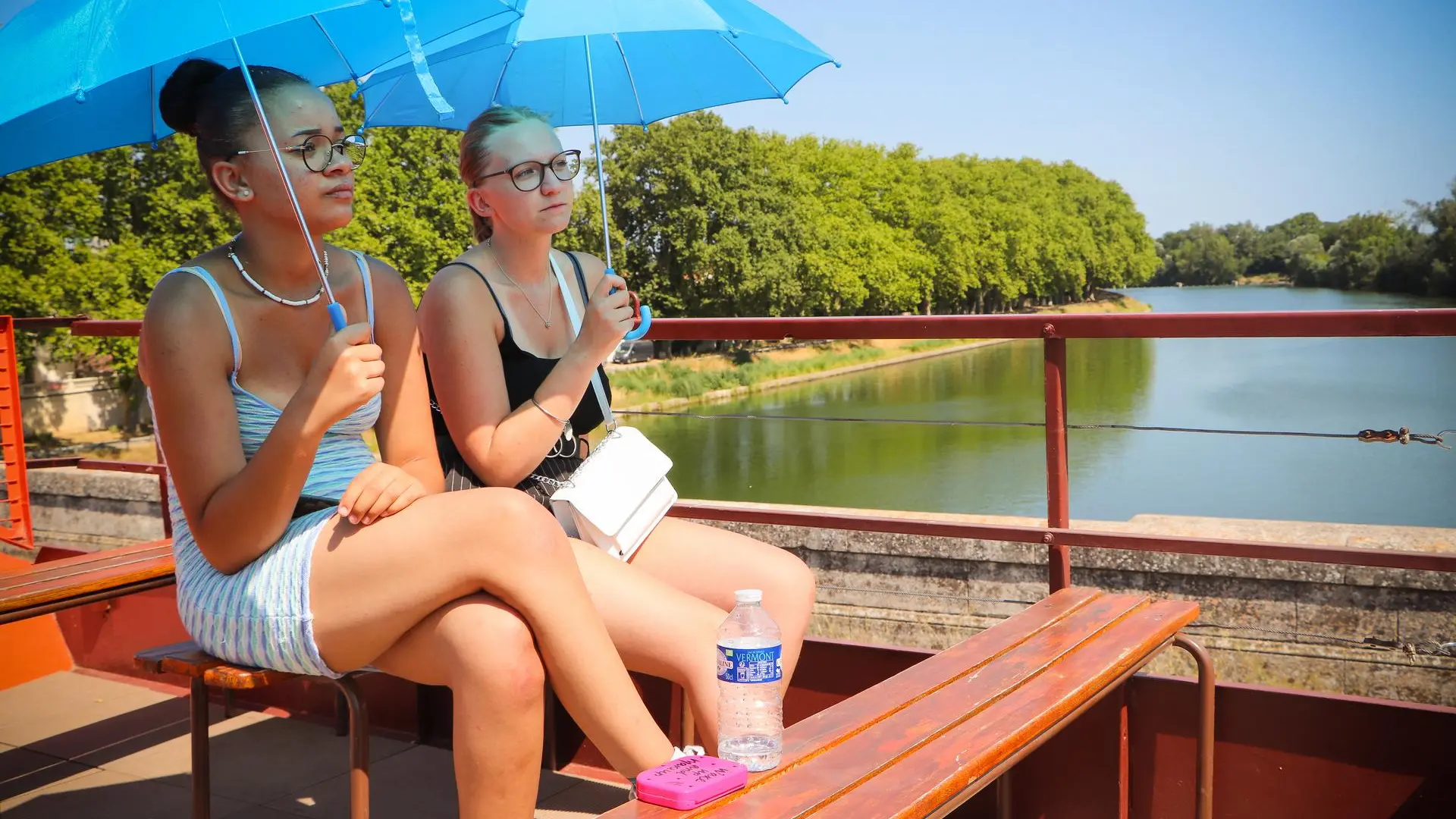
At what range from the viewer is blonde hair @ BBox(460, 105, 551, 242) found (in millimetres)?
2539

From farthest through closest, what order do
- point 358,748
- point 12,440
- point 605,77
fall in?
point 12,440 → point 605,77 → point 358,748

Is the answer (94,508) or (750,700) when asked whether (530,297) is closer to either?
(750,700)

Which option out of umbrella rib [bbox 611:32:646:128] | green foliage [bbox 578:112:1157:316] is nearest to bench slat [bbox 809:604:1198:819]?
umbrella rib [bbox 611:32:646:128]

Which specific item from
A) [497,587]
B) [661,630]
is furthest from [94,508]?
[497,587]

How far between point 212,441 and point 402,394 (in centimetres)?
43

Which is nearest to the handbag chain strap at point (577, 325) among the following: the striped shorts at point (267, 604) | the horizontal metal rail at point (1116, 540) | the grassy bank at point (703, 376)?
the horizontal metal rail at point (1116, 540)

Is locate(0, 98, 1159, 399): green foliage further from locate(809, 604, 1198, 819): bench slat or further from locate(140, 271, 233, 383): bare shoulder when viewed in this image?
locate(809, 604, 1198, 819): bench slat

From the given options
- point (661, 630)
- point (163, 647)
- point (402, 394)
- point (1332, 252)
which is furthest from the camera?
point (1332, 252)

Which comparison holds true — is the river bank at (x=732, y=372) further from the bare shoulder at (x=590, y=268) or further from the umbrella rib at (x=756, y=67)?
the bare shoulder at (x=590, y=268)

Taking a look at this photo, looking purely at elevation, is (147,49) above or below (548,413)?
above

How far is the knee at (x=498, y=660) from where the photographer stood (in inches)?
71.6

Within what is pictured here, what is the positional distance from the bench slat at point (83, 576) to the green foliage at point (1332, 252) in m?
91.3

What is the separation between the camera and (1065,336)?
9.39 ft

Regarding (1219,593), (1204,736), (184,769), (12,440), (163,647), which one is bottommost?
(1219,593)
